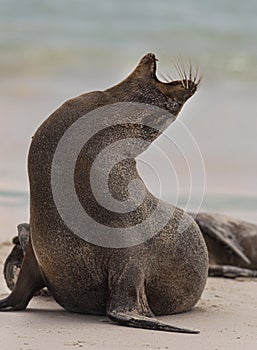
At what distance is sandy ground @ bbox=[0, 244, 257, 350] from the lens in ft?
12.7

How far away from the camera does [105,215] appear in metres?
4.40

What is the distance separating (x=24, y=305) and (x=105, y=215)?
2.24 feet

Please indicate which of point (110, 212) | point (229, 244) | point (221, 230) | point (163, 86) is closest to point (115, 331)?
point (110, 212)

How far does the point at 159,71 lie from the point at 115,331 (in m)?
9.78

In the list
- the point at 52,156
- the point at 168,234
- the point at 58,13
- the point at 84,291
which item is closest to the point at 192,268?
the point at 168,234

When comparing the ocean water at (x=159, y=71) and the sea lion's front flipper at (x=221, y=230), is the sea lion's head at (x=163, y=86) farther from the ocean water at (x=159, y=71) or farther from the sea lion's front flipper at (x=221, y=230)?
the sea lion's front flipper at (x=221, y=230)

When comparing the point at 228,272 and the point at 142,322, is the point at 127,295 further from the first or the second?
the point at 228,272

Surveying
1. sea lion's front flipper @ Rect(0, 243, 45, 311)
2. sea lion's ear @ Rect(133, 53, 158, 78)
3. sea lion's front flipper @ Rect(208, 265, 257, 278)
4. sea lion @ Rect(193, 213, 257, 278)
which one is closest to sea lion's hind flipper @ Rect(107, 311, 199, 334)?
sea lion's front flipper @ Rect(0, 243, 45, 311)

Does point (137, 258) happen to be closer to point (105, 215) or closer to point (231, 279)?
point (105, 215)

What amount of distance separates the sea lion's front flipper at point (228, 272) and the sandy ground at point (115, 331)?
55.5 inches

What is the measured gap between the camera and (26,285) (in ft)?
15.6

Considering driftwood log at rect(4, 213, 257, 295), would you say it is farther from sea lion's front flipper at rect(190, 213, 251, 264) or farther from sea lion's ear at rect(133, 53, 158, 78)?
sea lion's ear at rect(133, 53, 158, 78)

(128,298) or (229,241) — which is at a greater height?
(229,241)

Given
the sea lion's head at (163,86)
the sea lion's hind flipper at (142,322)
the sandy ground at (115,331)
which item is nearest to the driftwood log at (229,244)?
the sandy ground at (115,331)
